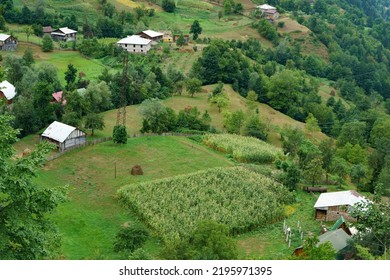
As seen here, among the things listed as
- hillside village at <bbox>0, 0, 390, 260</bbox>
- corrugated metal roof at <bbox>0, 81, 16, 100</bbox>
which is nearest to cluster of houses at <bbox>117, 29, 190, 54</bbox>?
hillside village at <bbox>0, 0, 390, 260</bbox>

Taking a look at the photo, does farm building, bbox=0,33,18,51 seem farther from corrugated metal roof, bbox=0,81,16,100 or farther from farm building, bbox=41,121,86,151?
farm building, bbox=41,121,86,151

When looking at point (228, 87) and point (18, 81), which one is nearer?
point (18, 81)

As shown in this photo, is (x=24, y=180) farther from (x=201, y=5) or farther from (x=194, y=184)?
(x=201, y=5)

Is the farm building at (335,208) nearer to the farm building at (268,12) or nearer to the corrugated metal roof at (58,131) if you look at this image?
the corrugated metal roof at (58,131)

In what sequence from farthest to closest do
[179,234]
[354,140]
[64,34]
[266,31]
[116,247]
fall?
[266,31]
[64,34]
[354,140]
[179,234]
[116,247]

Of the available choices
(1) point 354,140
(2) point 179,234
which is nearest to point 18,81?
(2) point 179,234

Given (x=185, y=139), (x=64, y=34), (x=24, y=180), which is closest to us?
(x=24, y=180)

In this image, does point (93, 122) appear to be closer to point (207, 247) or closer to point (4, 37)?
point (207, 247)

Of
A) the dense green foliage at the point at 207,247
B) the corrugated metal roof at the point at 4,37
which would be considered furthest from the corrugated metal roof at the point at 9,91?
the dense green foliage at the point at 207,247
